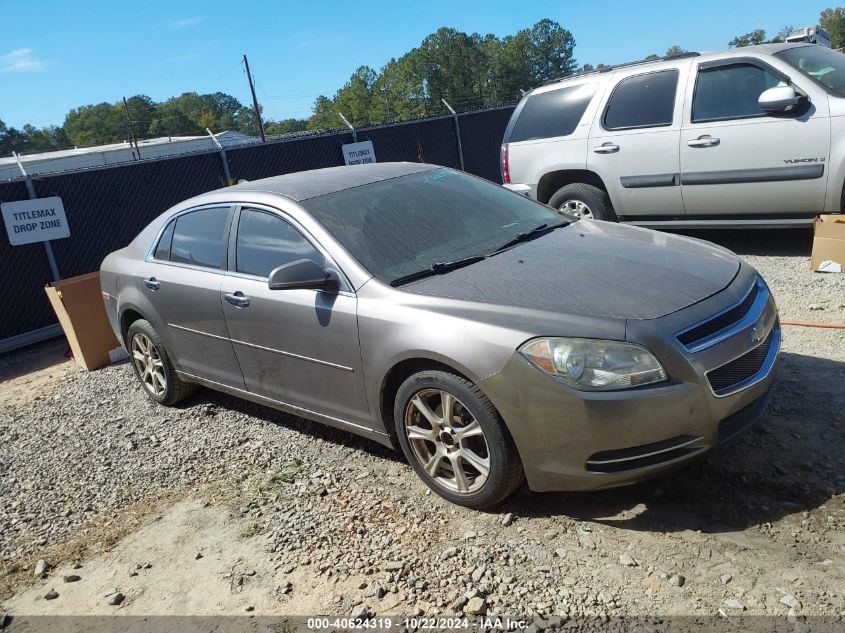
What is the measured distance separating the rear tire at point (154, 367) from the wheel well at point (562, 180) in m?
4.76

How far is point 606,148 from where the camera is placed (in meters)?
7.80

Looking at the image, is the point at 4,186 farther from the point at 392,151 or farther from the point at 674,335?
the point at 674,335

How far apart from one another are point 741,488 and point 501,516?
114 centimetres

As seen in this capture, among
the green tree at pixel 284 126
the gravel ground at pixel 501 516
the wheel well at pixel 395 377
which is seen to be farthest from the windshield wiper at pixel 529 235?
the green tree at pixel 284 126

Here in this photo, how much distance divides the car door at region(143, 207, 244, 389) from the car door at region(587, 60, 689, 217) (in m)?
4.67

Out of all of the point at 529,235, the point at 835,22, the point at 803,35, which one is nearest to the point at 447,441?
the point at 529,235

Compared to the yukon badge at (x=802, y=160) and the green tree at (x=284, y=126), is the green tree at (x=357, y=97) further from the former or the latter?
the yukon badge at (x=802, y=160)

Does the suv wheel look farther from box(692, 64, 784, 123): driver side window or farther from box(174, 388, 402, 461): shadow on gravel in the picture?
box(174, 388, 402, 461): shadow on gravel

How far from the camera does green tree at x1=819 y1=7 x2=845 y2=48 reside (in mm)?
104625

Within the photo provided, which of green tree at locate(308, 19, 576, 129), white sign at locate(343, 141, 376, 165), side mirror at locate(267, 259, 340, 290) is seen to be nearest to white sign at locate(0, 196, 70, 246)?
white sign at locate(343, 141, 376, 165)

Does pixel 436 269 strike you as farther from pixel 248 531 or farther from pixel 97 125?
pixel 97 125

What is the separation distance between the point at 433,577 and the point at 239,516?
1.33 m

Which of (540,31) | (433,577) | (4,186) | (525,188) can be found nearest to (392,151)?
(525,188)

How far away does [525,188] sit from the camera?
8.48 meters
